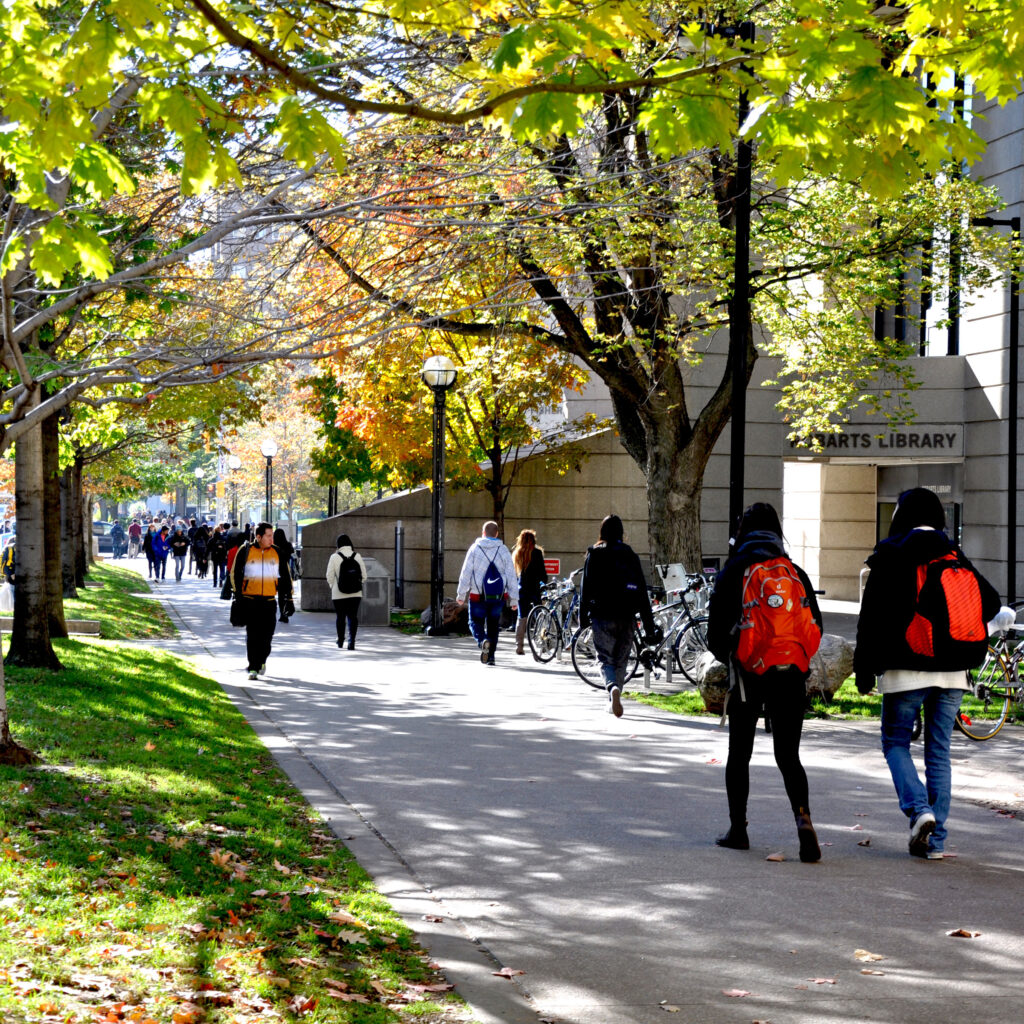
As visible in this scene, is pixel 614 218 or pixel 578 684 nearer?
pixel 614 218

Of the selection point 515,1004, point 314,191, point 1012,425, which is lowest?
point 515,1004

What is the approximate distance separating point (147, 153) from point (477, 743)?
7.31 m

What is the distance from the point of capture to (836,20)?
6418mm

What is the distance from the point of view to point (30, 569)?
13766mm

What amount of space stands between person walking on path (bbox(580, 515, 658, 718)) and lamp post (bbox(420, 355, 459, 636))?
9.11 m

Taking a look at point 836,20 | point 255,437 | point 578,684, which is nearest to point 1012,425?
point 578,684

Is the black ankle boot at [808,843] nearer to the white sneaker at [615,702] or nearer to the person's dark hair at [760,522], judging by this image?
the person's dark hair at [760,522]

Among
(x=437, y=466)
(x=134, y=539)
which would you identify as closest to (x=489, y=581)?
(x=437, y=466)

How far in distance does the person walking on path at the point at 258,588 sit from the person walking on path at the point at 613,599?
4.07m

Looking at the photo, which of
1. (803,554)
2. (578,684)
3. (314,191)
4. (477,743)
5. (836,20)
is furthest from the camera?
(803,554)

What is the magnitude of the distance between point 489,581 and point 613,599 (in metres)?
4.74

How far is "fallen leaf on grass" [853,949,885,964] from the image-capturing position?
18.0ft

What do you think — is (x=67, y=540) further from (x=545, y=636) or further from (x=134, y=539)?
(x=134, y=539)

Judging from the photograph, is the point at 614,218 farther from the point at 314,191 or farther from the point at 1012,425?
the point at 1012,425
